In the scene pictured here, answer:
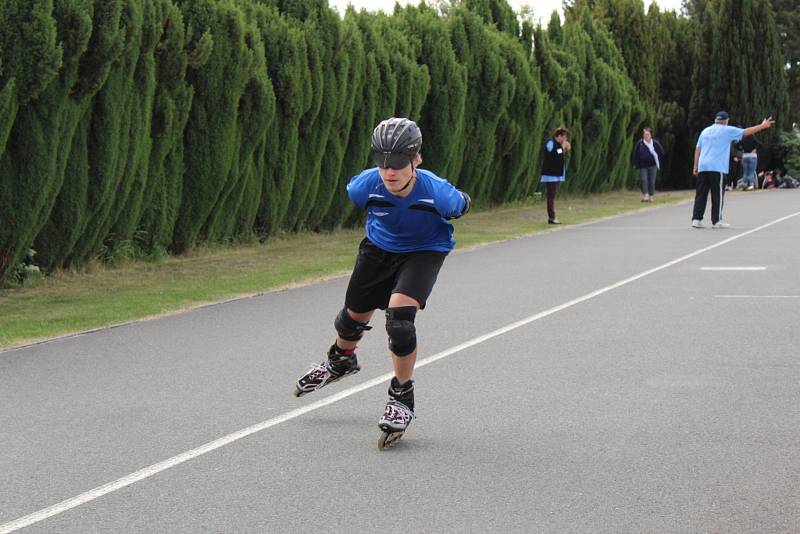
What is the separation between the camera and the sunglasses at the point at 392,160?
6.96 meters

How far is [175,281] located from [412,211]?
28.2 ft

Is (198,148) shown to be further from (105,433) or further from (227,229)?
(105,433)

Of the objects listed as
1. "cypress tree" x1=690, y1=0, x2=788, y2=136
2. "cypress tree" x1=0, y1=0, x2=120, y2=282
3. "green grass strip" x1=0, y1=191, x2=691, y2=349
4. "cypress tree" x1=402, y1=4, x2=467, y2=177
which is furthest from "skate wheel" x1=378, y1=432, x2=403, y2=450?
"cypress tree" x1=690, y1=0, x2=788, y2=136

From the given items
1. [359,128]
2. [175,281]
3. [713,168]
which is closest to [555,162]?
[713,168]

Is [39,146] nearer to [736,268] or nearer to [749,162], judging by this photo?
[736,268]

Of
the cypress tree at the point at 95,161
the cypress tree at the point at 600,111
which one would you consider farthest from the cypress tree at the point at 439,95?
the cypress tree at the point at 95,161

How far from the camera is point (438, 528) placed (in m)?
5.39

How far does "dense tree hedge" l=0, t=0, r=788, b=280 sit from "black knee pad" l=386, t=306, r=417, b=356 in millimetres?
7545

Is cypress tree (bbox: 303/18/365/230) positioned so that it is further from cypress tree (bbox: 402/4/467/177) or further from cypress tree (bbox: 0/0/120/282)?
cypress tree (bbox: 0/0/120/282)

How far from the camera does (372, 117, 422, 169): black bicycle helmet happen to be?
6945 millimetres

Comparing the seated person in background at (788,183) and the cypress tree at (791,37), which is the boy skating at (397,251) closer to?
the seated person in background at (788,183)

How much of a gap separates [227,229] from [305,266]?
294 centimetres

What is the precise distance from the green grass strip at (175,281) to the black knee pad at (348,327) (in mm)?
3748

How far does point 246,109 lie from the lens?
19.0 m
